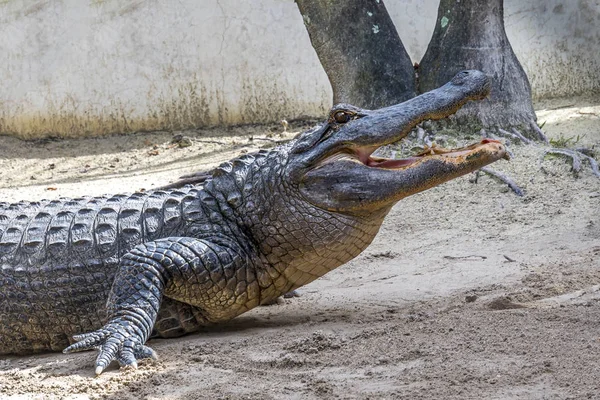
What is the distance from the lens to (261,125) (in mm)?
10664

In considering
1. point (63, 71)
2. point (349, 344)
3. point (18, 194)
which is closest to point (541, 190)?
point (349, 344)

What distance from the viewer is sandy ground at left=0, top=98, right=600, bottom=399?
11.2 ft

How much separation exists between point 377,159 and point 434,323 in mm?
983

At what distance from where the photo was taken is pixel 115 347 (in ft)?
13.4

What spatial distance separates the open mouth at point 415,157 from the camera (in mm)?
4352

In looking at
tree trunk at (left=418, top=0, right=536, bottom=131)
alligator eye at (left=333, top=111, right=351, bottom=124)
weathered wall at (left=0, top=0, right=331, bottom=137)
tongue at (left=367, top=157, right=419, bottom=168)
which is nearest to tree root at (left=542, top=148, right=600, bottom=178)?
tree trunk at (left=418, top=0, right=536, bottom=131)

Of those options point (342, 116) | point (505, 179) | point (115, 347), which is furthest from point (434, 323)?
point (505, 179)

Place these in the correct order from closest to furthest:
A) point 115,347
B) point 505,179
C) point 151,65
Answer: point 115,347
point 505,179
point 151,65

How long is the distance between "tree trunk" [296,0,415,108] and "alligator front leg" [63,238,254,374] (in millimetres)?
3286

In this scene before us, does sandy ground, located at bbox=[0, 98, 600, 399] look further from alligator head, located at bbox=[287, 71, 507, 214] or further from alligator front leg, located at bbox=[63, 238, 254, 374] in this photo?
alligator head, located at bbox=[287, 71, 507, 214]

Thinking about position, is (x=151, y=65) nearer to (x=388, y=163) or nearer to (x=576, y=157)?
(x=576, y=157)

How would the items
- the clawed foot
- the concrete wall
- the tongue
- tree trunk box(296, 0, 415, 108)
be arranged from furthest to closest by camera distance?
the concrete wall → tree trunk box(296, 0, 415, 108) → the tongue → the clawed foot


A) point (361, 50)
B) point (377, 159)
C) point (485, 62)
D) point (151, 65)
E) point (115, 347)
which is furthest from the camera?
point (151, 65)

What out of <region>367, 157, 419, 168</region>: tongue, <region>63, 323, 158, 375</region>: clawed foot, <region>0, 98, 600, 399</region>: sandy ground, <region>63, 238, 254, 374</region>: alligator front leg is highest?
<region>367, 157, 419, 168</region>: tongue
